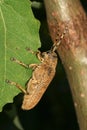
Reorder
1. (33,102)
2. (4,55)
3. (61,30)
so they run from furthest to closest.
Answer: (33,102), (4,55), (61,30)

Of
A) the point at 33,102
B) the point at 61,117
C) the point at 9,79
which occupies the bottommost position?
the point at 61,117

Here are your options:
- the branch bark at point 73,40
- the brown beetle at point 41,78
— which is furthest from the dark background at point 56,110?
the branch bark at point 73,40

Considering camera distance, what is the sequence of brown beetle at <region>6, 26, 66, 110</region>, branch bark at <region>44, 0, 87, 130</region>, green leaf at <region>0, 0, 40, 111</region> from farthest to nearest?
brown beetle at <region>6, 26, 66, 110</region>
green leaf at <region>0, 0, 40, 111</region>
branch bark at <region>44, 0, 87, 130</region>

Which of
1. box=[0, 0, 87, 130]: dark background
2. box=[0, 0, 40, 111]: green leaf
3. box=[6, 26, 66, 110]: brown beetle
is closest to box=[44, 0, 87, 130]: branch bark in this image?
box=[0, 0, 40, 111]: green leaf

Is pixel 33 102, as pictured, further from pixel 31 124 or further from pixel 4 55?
pixel 31 124

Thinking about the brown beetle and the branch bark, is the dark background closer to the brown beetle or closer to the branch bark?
the brown beetle

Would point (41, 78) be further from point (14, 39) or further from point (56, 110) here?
point (56, 110)

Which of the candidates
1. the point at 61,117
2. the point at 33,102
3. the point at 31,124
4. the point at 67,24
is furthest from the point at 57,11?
the point at 61,117
